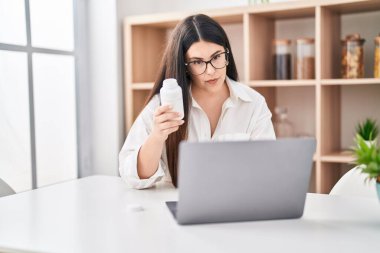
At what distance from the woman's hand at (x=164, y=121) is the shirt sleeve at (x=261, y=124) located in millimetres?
506

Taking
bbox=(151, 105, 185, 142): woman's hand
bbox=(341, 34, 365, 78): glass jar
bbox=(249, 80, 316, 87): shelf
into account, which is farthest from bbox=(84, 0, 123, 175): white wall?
bbox=(151, 105, 185, 142): woman's hand

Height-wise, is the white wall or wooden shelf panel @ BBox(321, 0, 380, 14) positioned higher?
wooden shelf panel @ BBox(321, 0, 380, 14)

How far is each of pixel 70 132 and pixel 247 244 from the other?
2.19m

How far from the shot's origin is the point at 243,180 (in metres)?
1.29

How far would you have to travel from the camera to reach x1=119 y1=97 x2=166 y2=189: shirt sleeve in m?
1.83

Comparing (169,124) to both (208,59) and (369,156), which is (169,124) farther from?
(369,156)

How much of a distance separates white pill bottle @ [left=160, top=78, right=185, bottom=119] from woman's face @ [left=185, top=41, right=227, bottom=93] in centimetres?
47

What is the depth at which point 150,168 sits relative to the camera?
6.00 ft

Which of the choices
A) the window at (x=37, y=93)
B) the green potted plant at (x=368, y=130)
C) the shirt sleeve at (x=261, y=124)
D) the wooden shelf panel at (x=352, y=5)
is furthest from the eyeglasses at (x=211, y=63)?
the window at (x=37, y=93)

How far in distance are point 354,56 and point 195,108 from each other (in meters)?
1.01

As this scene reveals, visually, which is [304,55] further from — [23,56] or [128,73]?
[23,56]

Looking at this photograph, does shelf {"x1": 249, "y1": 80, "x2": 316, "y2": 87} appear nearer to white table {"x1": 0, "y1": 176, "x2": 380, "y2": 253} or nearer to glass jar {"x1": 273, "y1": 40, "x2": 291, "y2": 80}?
glass jar {"x1": 273, "y1": 40, "x2": 291, "y2": 80}

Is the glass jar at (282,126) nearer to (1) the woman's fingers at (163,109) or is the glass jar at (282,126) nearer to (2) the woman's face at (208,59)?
(2) the woman's face at (208,59)

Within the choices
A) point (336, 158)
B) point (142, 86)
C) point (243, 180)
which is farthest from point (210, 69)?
point (142, 86)
